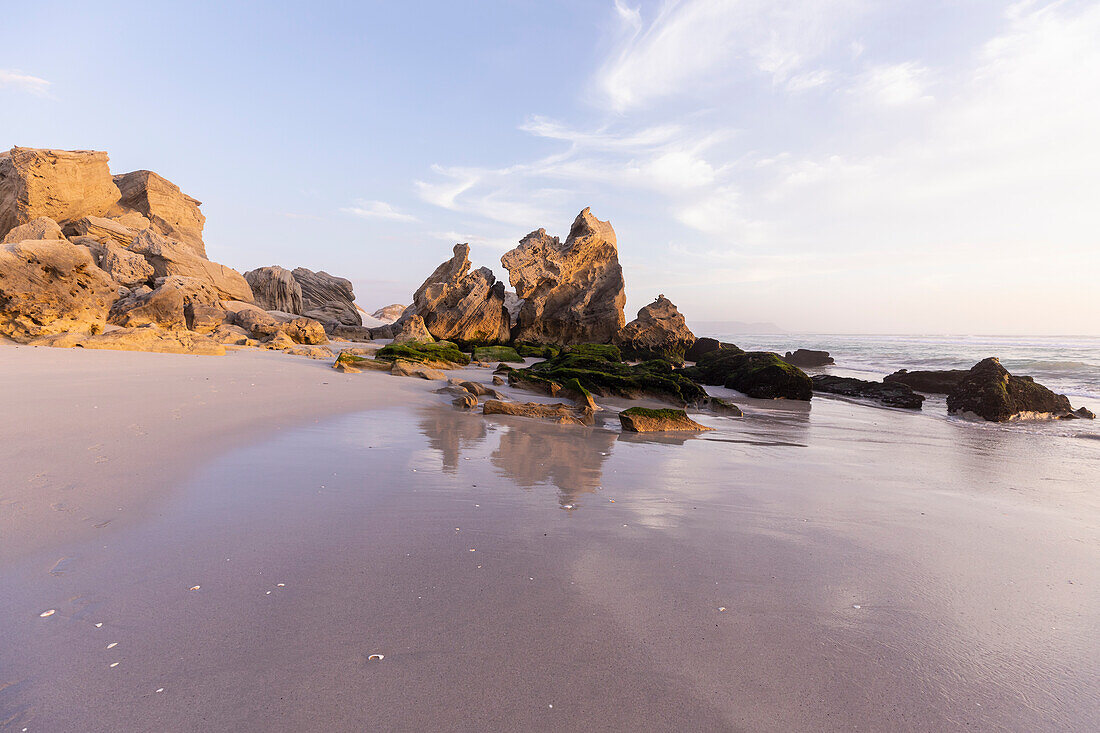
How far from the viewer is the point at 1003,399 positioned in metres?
11.1

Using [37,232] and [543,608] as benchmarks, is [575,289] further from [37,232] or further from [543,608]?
[543,608]

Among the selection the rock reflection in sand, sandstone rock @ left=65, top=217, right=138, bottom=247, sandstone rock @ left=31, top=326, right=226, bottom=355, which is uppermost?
sandstone rock @ left=65, top=217, right=138, bottom=247

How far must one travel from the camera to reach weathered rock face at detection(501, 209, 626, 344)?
31866 mm

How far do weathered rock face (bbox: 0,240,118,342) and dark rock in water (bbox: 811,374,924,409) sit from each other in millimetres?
20168

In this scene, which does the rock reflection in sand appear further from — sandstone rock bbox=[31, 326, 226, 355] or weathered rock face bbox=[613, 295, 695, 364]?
weathered rock face bbox=[613, 295, 695, 364]

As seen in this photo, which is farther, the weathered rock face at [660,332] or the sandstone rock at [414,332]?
the weathered rock face at [660,332]

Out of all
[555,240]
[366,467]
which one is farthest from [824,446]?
[555,240]

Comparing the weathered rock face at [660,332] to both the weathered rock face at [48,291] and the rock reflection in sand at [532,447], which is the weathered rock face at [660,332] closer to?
the rock reflection in sand at [532,447]

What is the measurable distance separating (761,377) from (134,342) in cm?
1581

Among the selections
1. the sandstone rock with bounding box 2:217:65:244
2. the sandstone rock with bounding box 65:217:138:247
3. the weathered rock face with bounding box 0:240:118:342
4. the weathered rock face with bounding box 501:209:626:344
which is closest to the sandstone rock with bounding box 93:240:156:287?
the sandstone rock with bounding box 65:217:138:247

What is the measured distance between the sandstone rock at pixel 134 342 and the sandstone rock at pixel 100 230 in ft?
36.4

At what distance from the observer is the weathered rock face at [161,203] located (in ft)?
89.8

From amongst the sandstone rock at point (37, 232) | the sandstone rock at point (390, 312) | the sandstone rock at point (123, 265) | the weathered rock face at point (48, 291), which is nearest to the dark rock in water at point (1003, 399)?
the weathered rock face at point (48, 291)

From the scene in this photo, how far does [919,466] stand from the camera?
5.93 metres
